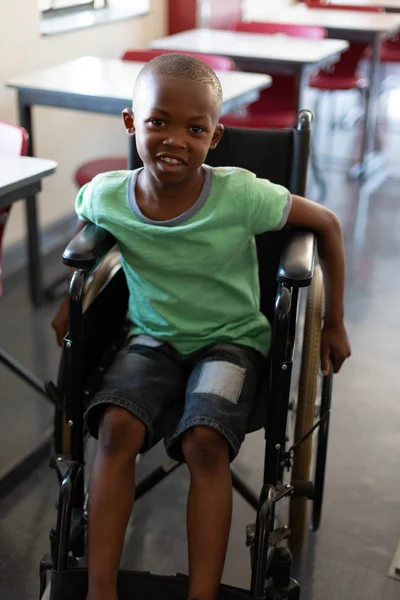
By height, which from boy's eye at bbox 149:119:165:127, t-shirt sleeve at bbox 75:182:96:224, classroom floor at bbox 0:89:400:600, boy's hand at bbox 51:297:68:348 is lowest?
classroom floor at bbox 0:89:400:600

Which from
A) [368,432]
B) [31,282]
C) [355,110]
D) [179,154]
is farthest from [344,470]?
[355,110]

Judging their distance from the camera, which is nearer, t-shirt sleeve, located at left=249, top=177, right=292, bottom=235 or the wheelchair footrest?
the wheelchair footrest

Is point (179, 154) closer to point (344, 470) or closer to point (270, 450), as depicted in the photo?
point (270, 450)

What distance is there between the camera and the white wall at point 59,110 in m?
3.18

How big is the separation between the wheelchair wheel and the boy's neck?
1.02 feet

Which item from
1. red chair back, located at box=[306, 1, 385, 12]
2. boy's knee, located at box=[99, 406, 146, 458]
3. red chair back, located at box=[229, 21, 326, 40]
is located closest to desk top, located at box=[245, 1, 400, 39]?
red chair back, located at box=[306, 1, 385, 12]

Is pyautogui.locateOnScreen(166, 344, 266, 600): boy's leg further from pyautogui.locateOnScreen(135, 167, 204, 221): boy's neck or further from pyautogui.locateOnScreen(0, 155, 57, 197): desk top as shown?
pyautogui.locateOnScreen(0, 155, 57, 197): desk top

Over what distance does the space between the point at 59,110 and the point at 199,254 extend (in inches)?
87.1

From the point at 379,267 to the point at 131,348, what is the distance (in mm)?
2047

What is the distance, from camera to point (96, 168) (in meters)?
2.91

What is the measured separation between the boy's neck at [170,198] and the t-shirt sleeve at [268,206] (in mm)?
106

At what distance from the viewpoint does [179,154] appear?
140 centimetres

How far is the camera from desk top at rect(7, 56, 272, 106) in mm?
2701

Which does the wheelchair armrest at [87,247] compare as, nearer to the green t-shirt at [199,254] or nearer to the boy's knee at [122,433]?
the green t-shirt at [199,254]
